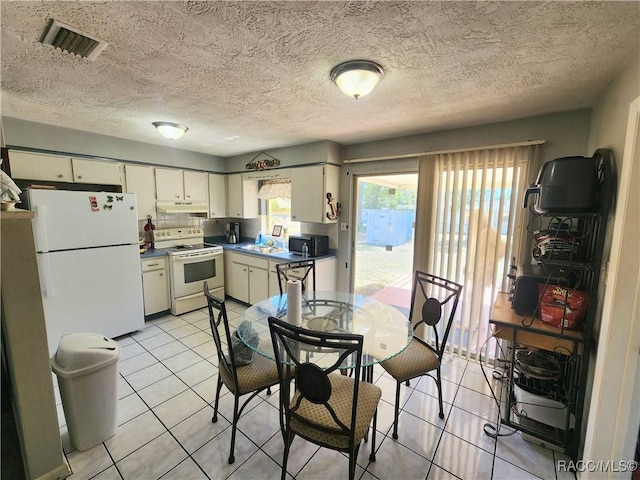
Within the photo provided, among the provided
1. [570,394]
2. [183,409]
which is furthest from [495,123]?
[183,409]

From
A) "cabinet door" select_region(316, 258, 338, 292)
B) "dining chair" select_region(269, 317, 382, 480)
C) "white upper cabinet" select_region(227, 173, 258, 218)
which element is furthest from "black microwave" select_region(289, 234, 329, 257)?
"dining chair" select_region(269, 317, 382, 480)

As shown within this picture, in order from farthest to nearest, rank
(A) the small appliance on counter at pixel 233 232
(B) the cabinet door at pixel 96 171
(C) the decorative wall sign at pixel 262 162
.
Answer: (A) the small appliance on counter at pixel 233 232
(C) the decorative wall sign at pixel 262 162
(B) the cabinet door at pixel 96 171

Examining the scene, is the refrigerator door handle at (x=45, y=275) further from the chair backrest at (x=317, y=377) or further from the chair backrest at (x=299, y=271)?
the chair backrest at (x=317, y=377)

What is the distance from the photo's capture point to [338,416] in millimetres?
1430

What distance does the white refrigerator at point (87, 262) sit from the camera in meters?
2.54

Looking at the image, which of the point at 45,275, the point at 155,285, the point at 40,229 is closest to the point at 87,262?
the point at 45,275

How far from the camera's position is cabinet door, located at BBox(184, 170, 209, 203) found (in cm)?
416

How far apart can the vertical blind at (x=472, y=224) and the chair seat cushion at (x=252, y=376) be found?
1.95 metres

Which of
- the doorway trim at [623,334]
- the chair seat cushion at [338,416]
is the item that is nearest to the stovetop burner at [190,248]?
the chair seat cushion at [338,416]

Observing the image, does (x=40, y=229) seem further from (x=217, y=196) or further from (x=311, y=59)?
(x=311, y=59)

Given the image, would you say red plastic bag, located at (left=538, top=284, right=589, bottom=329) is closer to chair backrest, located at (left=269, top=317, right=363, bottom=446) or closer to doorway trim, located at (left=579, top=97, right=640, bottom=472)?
doorway trim, located at (left=579, top=97, right=640, bottom=472)

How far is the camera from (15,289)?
139 cm

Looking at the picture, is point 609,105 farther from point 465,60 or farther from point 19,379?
point 19,379

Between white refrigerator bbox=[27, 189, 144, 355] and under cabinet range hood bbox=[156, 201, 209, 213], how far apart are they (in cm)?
77
